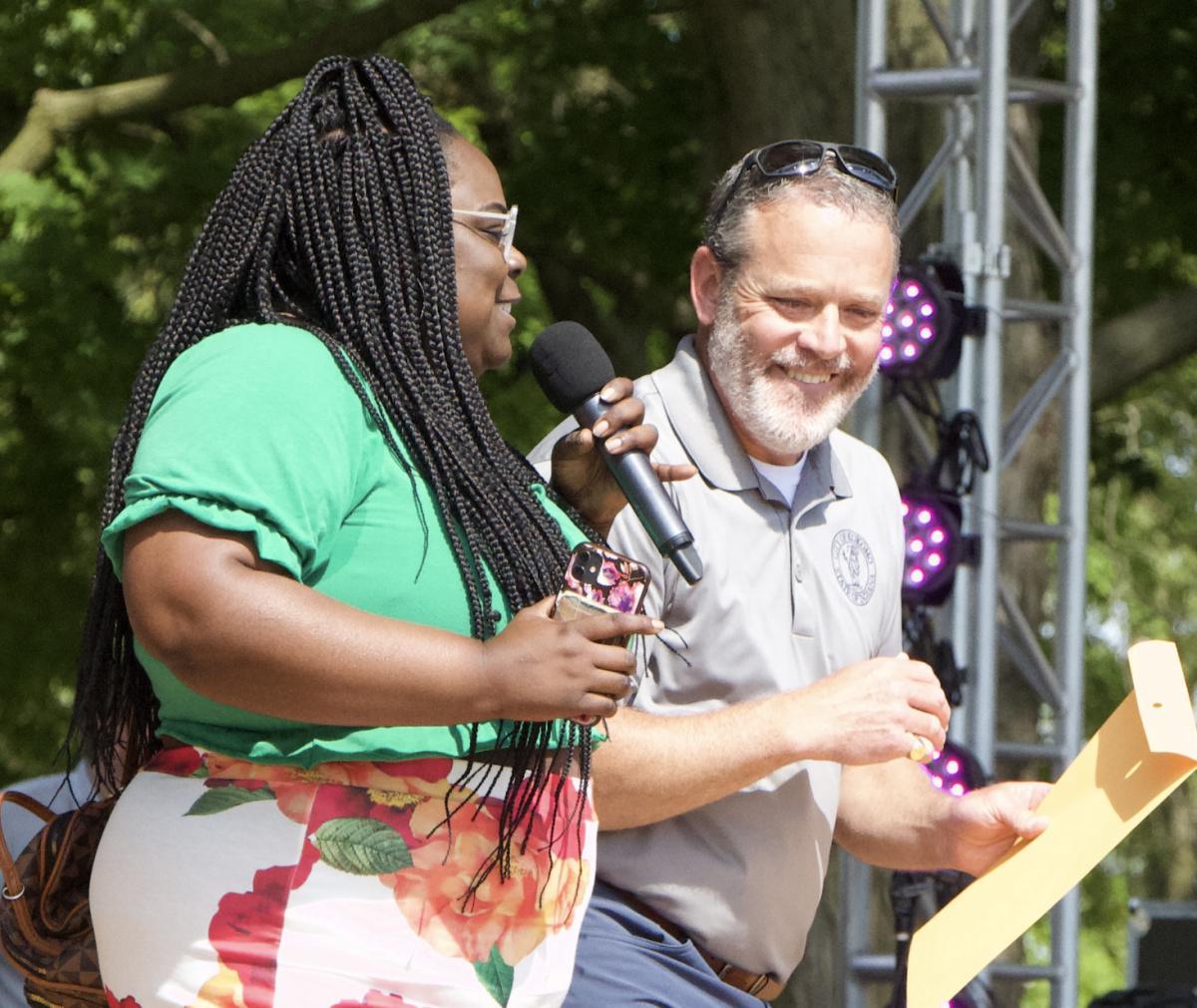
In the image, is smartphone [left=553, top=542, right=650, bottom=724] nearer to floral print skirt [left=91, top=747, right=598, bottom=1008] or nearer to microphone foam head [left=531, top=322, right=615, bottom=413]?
floral print skirt [left=91, top=747, right=598, bottom=1008]

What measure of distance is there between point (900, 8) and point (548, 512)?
18.0ft

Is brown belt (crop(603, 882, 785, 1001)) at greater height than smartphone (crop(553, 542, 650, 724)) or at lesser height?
lesser

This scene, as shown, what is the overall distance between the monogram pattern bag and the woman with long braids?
0.35 ft

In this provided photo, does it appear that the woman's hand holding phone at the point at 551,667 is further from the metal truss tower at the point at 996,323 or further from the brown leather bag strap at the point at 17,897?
the metal truss tower at the point at 996,323

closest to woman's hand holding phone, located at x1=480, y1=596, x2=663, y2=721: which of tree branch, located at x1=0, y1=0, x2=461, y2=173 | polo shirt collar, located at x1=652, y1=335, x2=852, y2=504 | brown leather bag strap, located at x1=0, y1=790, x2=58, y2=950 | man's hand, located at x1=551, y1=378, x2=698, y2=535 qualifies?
man's hand, located at x1=551, y1=378, x2=698, y2=535

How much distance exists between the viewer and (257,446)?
70.9 inches

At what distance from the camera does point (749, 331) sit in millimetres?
3084

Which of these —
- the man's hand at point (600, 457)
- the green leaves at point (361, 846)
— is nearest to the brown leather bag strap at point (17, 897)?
the green leaves at point (361, 846)

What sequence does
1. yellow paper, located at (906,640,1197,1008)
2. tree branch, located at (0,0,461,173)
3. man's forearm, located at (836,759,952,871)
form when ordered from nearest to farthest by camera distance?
yellow paper, located at (906,640,1197,1008), man's forearm, located at (836,759,952,871), tree branch, located at (0,0,461,173)

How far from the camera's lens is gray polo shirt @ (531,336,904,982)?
9.23 ft

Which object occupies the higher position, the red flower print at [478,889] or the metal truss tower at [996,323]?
the metal truss tower at [996,323]

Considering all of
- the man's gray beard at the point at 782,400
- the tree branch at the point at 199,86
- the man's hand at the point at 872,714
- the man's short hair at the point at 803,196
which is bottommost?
the man's hand at the point at 872,714

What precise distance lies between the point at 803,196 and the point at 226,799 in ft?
5.27

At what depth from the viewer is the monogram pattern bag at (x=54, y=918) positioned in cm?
202
